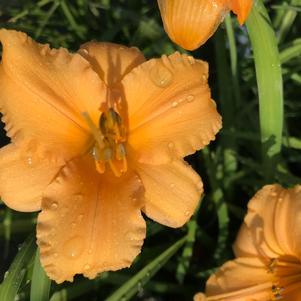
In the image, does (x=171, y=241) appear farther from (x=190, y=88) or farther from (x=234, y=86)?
(x=190, y=88)

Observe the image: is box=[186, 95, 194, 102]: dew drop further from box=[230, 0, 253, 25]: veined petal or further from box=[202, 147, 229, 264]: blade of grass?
box=[202, 147, 229, 264]: blade of grass

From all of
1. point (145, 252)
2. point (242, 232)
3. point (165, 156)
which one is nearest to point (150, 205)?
point (165, 156)

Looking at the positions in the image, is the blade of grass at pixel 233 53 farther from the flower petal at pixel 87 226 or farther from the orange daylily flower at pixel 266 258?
the flower petal at pixel 87 226

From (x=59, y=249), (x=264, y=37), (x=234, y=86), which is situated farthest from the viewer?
(x=234, y=86)

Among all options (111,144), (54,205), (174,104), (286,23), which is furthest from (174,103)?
(286,23)

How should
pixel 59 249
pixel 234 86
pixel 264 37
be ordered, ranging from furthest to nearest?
pixel 234 86, pixel 264 37, pixel 59 249

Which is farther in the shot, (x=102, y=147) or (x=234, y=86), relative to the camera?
(x=234, y=86)

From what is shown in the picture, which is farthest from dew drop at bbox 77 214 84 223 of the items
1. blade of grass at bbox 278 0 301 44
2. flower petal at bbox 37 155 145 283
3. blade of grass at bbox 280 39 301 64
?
blade of grass at bbox 278 0 301 44

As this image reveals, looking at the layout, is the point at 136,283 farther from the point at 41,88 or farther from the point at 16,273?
the point at 41,88
